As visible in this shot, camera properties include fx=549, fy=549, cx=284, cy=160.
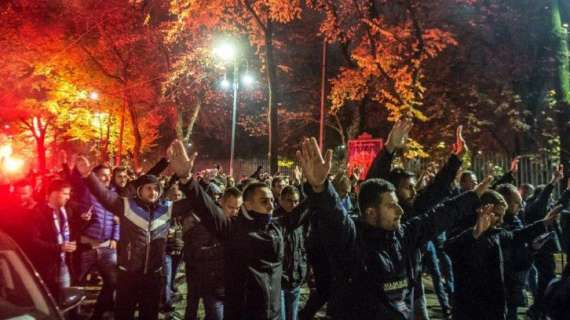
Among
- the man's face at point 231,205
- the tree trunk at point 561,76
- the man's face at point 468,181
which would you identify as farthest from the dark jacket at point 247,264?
the tree trunk at point 561,76

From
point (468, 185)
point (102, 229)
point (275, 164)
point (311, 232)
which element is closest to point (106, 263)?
point (102, 229)

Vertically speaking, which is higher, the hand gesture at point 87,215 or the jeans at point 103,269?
the hand gesture at point 87,215

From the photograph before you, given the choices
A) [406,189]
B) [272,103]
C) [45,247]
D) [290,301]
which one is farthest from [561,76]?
[45,247]

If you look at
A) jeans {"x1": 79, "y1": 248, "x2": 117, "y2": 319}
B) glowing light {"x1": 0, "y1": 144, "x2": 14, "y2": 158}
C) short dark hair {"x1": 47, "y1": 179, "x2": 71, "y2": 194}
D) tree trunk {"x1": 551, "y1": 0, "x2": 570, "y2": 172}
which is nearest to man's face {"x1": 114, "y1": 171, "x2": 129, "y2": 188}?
Result: jeans {"x1": 79, "y1": 248, "x2": 117, "y2": 319}

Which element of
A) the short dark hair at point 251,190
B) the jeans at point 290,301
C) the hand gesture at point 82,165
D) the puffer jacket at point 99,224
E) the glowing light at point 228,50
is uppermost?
the glowing light at point 228,50

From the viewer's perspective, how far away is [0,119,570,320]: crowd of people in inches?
150

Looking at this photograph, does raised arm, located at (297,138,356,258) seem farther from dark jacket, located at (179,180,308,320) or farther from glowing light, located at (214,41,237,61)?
glowing light, located at (214,41,237,61)

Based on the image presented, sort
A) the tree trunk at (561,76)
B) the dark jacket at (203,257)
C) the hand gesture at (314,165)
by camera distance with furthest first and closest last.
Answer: the tree trunk at (561,76)
the dark jacket at (203,257)
the hand gesture at (314,165)

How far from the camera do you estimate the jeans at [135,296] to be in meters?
5.86

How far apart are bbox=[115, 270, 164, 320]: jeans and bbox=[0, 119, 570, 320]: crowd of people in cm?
1

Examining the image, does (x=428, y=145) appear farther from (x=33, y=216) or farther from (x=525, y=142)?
(x=33, y=216)

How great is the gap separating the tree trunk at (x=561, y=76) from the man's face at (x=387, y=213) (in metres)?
13.1

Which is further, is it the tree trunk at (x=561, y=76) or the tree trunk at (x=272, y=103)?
the tree trunk at (x=272, y=103)

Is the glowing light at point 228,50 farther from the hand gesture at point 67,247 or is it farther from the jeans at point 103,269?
the hand gesture at point 67,247
